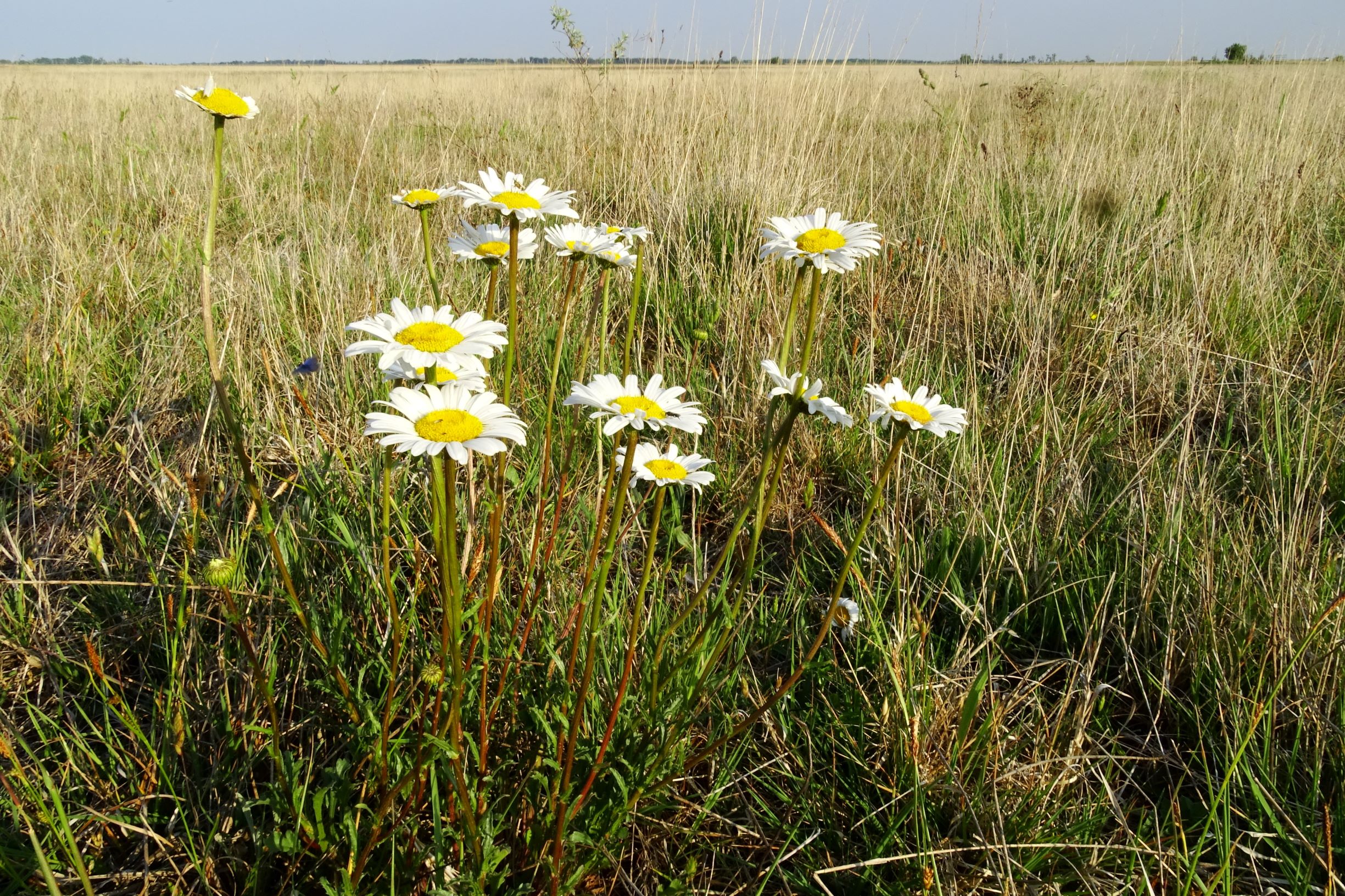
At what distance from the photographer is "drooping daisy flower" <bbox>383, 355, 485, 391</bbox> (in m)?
0.82

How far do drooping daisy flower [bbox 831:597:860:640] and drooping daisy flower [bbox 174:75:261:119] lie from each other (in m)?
1.17

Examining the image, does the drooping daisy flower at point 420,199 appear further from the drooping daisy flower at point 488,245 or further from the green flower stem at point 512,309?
the green flower stem at point 512,309

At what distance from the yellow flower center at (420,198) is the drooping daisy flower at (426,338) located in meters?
0.40

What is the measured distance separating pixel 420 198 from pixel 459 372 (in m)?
0.54

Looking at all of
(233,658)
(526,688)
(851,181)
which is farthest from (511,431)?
(851,181)

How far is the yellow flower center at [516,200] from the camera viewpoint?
105cm

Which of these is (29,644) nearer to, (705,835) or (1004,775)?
(705,835)

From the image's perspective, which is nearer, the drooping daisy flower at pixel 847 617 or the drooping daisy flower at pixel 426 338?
the drooping daisy flower at pixel 426 338

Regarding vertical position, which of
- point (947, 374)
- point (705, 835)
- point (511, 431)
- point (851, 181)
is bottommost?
point (705, 835)

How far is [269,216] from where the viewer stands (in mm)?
3436

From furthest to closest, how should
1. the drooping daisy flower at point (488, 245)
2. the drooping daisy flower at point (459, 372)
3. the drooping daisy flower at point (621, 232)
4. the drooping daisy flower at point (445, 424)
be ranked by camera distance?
the drooping daisy flower at point (621, 232), the drooping daisy flower at point (488, 245), the drooping daisy flower at point (459, 372), the drooping daisy flower at point (445, 424)

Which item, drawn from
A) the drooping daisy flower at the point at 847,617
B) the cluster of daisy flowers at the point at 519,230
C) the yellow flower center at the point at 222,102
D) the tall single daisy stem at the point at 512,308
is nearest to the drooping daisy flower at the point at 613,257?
the cluster of daisy flowers at the point at 519,230

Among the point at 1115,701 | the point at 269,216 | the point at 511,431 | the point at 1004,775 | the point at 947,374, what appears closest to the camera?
the point at 511,431

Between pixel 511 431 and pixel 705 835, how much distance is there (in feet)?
2.56
